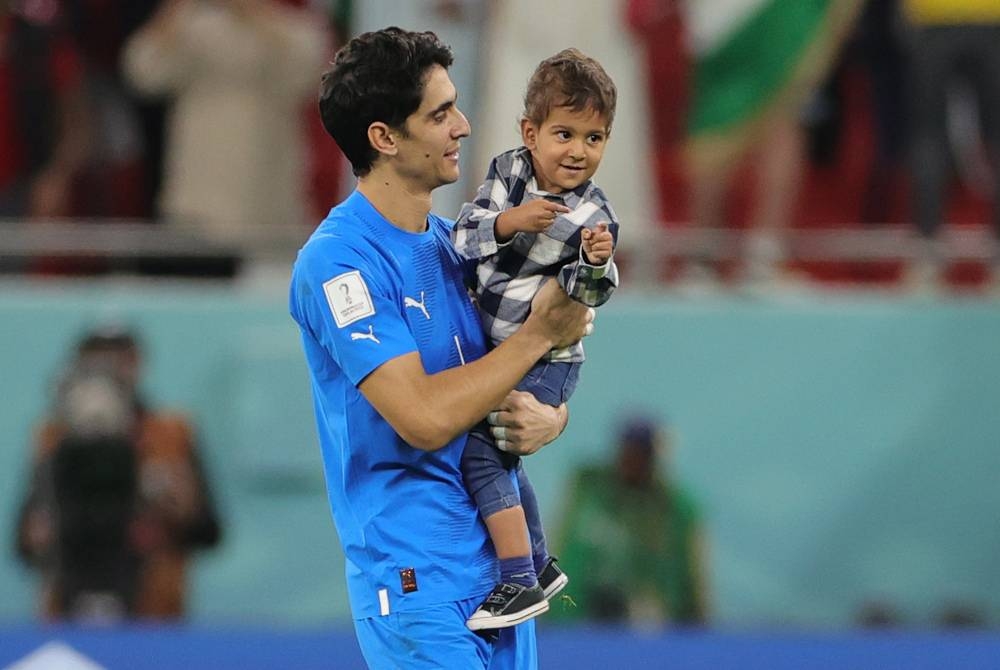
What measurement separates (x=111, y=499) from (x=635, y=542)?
7.92 ft

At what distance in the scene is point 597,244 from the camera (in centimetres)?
376

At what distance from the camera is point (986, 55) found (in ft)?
27.1

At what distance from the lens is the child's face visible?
3.89m

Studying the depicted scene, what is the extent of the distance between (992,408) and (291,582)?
137 inches

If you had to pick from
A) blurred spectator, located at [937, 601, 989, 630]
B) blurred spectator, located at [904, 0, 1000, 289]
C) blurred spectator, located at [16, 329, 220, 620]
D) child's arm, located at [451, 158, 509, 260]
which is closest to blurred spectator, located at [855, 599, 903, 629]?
blurred spectator, located at [937, 601, 989, 630]

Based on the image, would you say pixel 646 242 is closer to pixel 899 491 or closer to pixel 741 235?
pixel 741 235

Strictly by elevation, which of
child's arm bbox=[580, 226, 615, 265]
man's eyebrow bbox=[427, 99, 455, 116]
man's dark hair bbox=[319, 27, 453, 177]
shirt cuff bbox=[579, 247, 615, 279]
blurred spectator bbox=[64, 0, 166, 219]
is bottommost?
shirt cuff bbox=[579, 247, 615, 279]

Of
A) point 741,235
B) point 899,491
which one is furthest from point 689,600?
point 741,235

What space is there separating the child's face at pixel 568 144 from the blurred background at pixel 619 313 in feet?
13.7

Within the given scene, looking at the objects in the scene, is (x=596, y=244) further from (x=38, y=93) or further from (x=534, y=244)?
(x=38, y=93)

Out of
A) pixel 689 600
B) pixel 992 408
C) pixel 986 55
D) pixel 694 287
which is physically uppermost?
pixel 986 55

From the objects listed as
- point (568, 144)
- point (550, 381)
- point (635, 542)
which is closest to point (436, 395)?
point (550, 381)

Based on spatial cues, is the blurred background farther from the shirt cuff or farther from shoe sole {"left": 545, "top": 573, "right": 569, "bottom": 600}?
the shirt cuff

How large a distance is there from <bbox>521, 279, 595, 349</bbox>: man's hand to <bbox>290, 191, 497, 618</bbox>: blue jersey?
215mm
